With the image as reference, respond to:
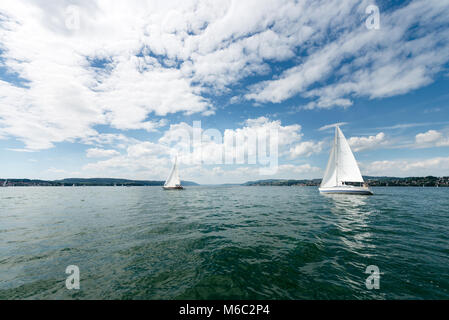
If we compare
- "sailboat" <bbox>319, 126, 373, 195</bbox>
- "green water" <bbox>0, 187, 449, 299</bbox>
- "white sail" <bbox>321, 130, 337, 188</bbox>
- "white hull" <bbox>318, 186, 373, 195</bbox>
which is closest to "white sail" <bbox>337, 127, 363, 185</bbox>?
"sailboat" <bbox>319, 126, 373, 195</bbox>

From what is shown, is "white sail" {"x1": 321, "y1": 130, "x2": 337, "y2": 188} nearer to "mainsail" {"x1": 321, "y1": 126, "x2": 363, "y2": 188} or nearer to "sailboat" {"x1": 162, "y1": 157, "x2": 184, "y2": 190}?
"mainsail" {"x1": 321, "y1": 126, "x2": 363, "y2": 188}

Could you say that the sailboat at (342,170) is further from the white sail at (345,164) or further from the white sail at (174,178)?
the white sail at (174,178)

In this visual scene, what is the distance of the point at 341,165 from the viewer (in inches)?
1892


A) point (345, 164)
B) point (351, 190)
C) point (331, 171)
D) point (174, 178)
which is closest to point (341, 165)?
point (345, 164)

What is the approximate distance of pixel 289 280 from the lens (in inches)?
261

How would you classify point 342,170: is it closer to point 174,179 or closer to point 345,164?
point 345,164

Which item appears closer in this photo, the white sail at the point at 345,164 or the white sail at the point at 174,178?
the white sail at the point at 345,164

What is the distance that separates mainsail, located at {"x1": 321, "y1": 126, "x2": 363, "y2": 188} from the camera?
153 ft

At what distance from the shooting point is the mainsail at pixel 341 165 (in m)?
46.6

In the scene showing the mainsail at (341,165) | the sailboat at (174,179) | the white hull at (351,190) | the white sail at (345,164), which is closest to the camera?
the white hull at (351,190)

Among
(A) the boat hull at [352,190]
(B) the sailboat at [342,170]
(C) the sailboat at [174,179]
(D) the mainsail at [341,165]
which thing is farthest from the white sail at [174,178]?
(A) the boat hull at [352,190]

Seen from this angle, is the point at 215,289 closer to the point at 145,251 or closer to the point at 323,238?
the point at 145,251

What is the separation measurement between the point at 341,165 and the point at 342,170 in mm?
1470
